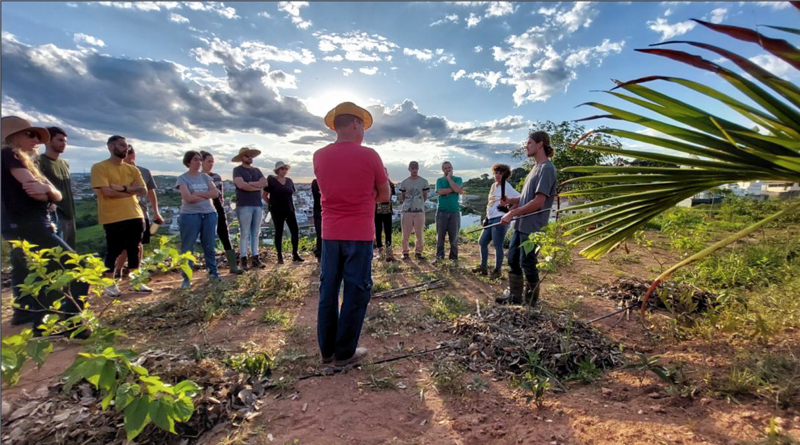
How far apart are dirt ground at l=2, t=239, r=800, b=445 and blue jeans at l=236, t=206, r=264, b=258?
2107 mm

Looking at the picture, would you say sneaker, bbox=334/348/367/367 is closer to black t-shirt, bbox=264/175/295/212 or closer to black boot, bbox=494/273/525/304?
black boot, bbox=494/273/525/304

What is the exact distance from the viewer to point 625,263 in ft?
19.0

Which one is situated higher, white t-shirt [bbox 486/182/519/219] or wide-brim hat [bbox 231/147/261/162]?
wide-brim hat [bbox 231/147/261/162]

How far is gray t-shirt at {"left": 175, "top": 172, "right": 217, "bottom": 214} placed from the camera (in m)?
4.34

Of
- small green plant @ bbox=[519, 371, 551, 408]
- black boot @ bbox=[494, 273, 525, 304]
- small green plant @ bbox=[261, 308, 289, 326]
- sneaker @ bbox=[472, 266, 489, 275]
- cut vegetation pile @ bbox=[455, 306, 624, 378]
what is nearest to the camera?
small green plant @ bbox=[519, 371, 551, 408]

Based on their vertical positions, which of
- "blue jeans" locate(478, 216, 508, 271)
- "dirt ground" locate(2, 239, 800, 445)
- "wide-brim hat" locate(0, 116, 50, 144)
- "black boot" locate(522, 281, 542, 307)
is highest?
"wide-brim hat" locate(0, 116, 50, 144)

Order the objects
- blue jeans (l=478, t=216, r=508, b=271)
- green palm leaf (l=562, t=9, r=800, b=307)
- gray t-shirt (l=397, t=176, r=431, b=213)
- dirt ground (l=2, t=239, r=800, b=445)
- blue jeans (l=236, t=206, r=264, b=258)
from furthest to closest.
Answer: gray t-shirt (l=397, t=176, r=431, b=213)
blue jeans (l=236, t=206, r=264, b=258)
blue jeans (l=478, t=216, r=508, b=271)
dirt ground (l=2, t=239, r=800, b=445)
green palm leaf (l=562, t=9, r=800, b=307)

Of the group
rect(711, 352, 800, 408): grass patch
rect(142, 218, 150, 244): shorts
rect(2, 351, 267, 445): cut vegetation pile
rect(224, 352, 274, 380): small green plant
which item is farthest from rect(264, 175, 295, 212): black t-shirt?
rect(711, 352, 800, 408): grass patch

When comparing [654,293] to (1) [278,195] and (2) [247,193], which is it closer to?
(1) [278,195]

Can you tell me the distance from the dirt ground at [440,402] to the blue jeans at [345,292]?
22 cm

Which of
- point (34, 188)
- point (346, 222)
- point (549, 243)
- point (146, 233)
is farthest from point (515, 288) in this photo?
point (146, 233)

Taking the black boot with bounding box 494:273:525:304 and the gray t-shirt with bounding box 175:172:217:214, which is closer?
the black boot with bounding box 494:273:525:304

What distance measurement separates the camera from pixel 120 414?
190 cm

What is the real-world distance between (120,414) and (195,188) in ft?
10.2
